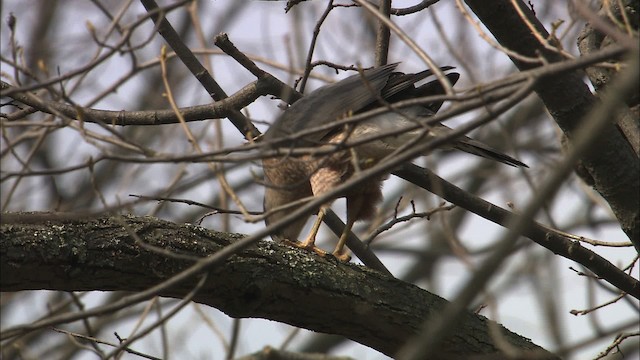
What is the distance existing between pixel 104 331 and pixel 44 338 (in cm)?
65

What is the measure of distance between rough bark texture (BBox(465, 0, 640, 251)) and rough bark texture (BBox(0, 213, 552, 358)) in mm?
790

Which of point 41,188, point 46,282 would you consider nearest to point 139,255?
point 46,282

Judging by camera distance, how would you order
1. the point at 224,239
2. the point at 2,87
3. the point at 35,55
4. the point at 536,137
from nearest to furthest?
the point at 224,239 < the point at 2,87 < the point at 35,55 < the point at 536,137

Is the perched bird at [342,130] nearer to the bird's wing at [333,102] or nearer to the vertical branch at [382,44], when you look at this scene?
the bird's wing at [333,102]

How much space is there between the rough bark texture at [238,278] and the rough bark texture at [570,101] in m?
0.79

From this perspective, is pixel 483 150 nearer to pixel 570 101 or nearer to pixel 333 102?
pixel 570 101

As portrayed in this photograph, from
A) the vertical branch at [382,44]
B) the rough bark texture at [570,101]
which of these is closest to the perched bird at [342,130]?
the vertical branch at [382,44]

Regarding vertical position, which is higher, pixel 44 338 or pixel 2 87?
pixel 44 338

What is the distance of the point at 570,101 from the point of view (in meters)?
3.30

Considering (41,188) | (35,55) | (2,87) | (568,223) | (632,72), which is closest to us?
(632,72)

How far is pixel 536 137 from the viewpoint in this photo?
10633 millimetres

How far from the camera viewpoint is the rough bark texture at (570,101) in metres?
3.27

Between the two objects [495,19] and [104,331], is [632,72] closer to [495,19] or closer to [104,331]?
[495,19]

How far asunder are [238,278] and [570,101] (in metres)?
1.50
